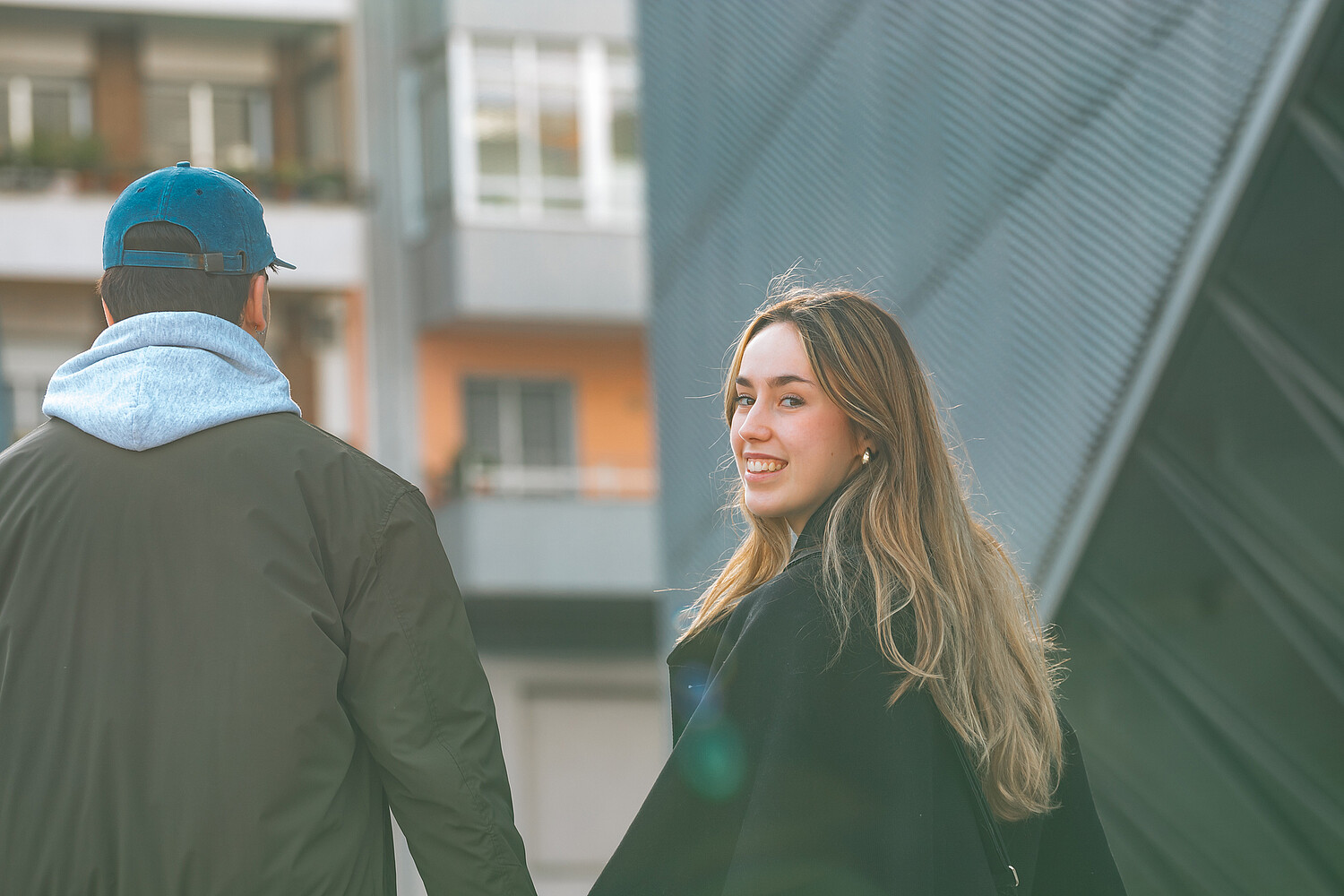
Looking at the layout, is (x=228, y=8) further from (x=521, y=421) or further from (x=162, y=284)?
(x=162, y=284)

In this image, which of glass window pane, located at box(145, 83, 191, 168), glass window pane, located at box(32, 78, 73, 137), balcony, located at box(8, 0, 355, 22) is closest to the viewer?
balcony, located at box(8, 0, 355, 22)

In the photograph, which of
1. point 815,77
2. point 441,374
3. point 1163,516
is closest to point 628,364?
point 441,374

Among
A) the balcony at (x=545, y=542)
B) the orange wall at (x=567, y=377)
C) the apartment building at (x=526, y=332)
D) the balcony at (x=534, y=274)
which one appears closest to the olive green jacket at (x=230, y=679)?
A: the balcony at (x=545, y=542)

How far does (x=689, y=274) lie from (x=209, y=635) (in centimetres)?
1106

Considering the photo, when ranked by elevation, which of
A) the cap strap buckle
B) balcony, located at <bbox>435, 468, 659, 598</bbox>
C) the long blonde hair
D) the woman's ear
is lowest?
balcony, located at <bbox>435, 468, 659, 598</bbox>

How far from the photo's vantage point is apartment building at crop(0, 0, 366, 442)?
20594 millimetres

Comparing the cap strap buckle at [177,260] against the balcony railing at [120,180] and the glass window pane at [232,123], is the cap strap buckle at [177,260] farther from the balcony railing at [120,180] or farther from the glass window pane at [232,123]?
the glass window pane at [232,123]

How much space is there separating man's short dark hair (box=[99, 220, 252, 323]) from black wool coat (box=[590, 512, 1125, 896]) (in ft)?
3.92

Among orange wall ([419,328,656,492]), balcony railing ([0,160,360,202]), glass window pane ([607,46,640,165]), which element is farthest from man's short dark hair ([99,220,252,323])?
glass window pane ([607,46,640,165])

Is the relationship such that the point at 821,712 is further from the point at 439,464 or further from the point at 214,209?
the point at 439,464

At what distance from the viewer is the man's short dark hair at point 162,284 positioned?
9.95 feet

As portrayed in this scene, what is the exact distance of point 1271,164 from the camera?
7.17m

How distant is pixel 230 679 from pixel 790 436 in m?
1.30

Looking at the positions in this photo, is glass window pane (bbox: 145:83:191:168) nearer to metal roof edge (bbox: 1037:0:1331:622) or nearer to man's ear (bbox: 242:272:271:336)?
metal roof edge (bbox: 1037:0:1331:622)
